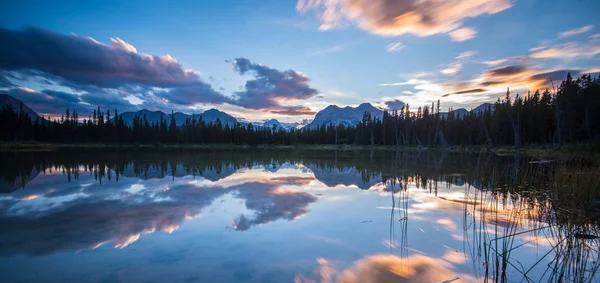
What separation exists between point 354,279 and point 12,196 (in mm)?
13273

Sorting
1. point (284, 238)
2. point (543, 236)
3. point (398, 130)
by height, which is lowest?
point (284, 238)

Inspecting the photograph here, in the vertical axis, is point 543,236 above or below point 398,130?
below

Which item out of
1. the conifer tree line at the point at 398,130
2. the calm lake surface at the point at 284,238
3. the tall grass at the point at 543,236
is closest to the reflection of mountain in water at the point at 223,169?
the tall grass at the point at 543,236

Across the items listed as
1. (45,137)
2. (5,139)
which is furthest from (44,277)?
(45,137)

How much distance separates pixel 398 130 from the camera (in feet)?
297

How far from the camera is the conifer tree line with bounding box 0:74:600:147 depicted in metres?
48.3

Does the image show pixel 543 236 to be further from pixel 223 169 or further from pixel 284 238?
pixel 223 169

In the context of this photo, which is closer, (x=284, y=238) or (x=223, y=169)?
(x=284, y=238)

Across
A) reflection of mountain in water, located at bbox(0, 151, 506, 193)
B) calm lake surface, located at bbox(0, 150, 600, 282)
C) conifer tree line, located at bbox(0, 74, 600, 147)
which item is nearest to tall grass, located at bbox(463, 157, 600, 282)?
calm lake surface, located at bbox(0, 150, 600, 282)

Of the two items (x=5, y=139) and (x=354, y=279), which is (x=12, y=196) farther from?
(x=5, y=139)

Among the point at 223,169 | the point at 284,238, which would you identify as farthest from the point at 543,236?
the point at 223,169

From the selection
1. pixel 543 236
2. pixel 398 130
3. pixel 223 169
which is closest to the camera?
pixel 543 236

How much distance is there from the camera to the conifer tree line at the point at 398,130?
4831cm

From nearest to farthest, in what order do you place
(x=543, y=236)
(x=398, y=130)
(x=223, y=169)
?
(x=543, y=236), (x=223, y=169), (x=398, y=130)
